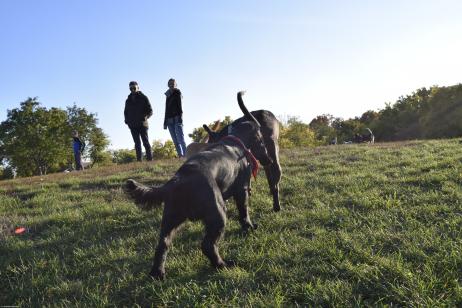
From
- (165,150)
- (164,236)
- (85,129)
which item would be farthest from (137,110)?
(165,150)

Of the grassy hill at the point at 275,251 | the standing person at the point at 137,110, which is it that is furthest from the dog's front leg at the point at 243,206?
the standing person at the point at 137,110

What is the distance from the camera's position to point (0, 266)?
16.5 ft

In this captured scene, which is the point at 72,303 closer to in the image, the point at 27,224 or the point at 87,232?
the point at 87,232

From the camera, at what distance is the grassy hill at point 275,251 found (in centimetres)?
366

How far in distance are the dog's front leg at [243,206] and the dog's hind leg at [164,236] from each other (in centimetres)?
123

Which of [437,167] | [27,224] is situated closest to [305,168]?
[437,167]

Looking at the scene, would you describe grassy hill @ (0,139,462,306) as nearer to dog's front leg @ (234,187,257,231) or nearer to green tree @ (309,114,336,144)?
dog's front leg @ (234,187,257,231)

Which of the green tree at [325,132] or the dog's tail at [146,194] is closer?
the dog's tail at [146,194]

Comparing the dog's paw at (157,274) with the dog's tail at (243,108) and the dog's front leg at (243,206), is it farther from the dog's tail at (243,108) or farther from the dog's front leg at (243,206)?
the dog's tail at (243,108)

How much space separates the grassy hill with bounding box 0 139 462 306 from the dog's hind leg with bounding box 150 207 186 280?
16cm

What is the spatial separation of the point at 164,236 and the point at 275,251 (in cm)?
129

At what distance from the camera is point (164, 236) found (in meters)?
4.09

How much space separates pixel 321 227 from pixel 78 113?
55.4 meters

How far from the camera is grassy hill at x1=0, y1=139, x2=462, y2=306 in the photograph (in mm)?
3656
